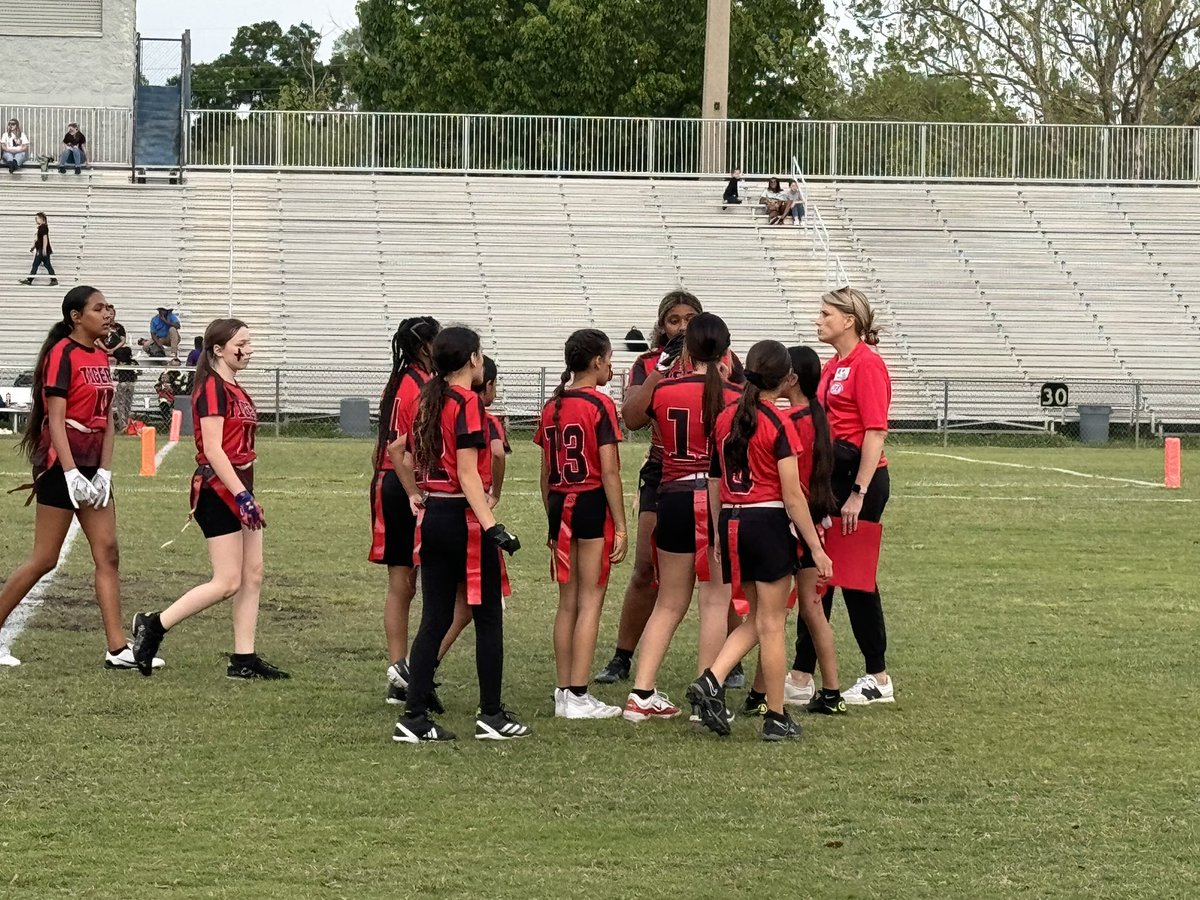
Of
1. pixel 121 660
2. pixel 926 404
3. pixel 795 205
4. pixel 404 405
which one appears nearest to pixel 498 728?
pixel 404 405

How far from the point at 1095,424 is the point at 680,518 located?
25.2 meters

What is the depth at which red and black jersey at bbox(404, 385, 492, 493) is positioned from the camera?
7.38 m

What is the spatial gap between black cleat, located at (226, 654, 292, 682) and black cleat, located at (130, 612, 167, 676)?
39cm

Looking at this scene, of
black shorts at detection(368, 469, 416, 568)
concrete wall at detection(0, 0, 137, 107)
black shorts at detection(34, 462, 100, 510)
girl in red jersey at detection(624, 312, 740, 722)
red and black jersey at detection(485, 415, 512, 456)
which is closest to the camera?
red and black jersey at detection(485, 415, 512, 456)

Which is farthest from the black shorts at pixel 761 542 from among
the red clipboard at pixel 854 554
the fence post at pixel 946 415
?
the fence post at pixel 946 415

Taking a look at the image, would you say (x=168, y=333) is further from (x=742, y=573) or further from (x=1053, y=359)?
(x=742, y=573)

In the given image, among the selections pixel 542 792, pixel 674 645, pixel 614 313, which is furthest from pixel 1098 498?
pixel 614 313

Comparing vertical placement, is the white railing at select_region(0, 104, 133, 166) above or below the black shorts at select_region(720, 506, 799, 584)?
above

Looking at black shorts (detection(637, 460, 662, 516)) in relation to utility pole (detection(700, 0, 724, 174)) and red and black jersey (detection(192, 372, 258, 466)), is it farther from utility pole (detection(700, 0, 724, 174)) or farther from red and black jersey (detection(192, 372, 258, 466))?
utility pole (detection(700, 0, 724, 174))

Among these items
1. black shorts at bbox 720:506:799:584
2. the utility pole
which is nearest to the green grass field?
black shorts at bbox 720:506:799:584

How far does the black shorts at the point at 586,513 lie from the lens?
805cm

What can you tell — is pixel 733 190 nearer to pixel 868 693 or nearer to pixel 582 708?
pixel 868 693

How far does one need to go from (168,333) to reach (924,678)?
81.3ft

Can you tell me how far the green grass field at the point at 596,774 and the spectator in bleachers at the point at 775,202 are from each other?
91.7 ft
